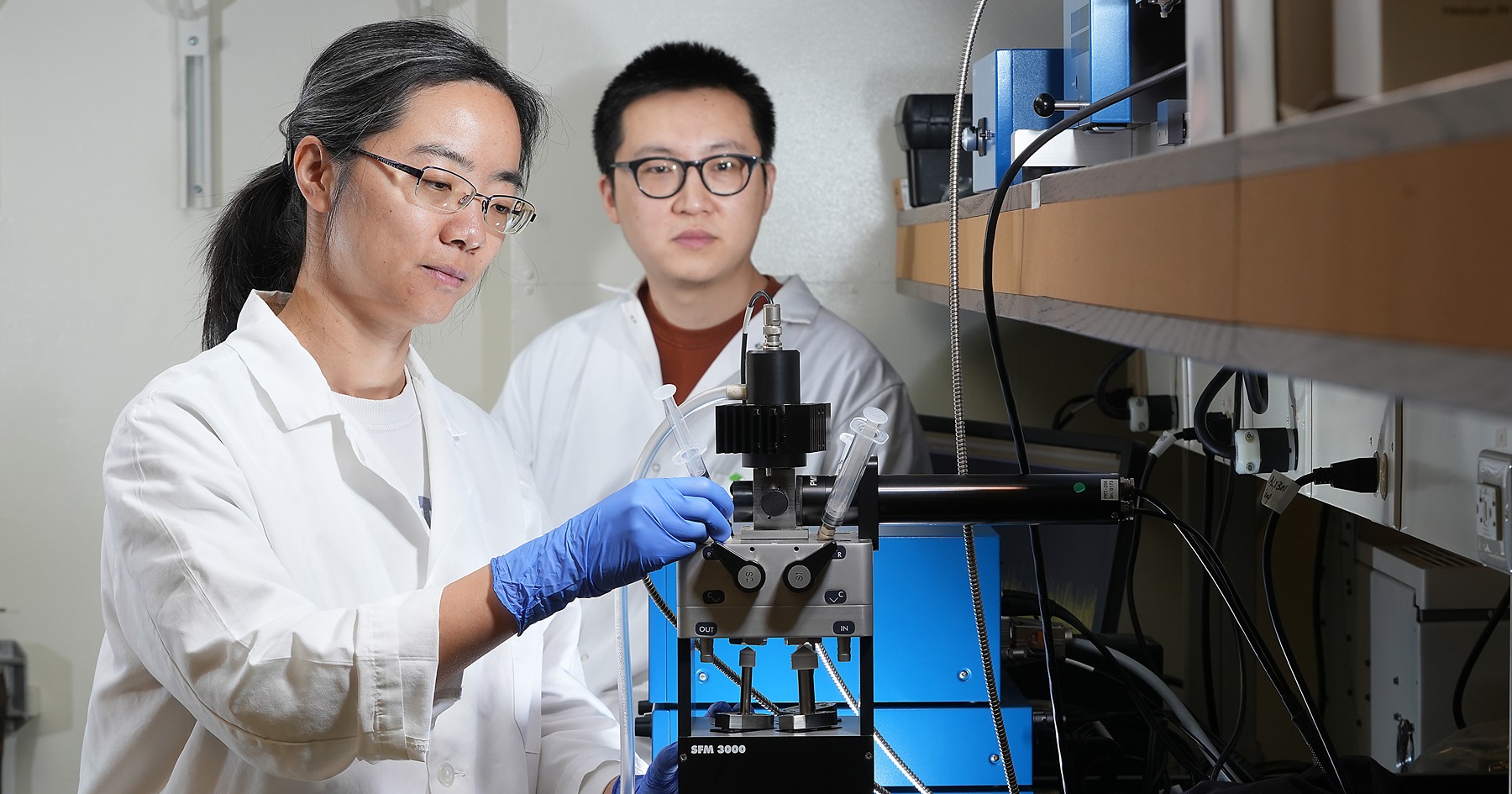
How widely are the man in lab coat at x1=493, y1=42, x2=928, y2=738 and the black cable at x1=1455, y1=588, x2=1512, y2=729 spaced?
864mm

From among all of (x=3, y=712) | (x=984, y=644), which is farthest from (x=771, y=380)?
(x=3, y=712)

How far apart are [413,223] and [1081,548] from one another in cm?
110

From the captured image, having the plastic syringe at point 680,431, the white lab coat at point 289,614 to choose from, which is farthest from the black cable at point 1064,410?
the plastic syringe at point 680,431

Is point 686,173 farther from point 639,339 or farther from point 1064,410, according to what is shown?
point 1064,410

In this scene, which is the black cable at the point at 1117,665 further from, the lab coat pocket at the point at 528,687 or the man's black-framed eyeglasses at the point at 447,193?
the man's black-framed eyeglasses at the point at 447,193

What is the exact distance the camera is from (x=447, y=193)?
1248mm

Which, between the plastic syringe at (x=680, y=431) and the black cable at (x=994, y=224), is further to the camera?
the black cable at (x=994, y=224)

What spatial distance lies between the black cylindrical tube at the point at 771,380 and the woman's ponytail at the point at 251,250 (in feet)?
2.54

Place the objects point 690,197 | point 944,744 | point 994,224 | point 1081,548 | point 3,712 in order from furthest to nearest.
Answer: point 3,712
point 690,197
point 1081,548
point 944,744
point 994,224

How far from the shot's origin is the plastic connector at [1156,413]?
6.63ft

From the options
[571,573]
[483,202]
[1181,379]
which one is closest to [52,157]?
[483,202]

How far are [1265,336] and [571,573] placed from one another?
0.70 metres

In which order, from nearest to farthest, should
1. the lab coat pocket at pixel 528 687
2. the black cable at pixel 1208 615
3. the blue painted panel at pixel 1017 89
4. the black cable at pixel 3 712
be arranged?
the lab coat pocket at pixel 528 687
the blue painted panel at pixel 1017 89
the black cable at pixel 1208 615
the black cable at pixel 3 712

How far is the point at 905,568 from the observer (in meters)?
1.20
